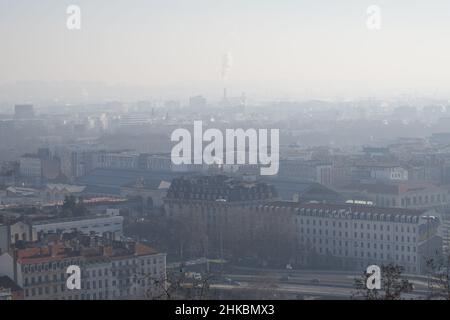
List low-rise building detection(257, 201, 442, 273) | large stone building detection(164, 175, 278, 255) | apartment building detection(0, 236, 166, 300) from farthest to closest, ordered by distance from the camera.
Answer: large stone building detection(164, 175, 278, 255) < low-rise building detection(257, 201, 442, 273) < apartment building detection(0, 236, 166, 300)

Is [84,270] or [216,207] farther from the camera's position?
[216,207]

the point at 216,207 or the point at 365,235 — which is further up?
the point at 216,207

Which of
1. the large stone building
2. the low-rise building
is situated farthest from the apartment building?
the low-rise building

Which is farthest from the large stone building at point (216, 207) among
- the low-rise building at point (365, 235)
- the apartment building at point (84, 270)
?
the apartment building at point (84, 270)

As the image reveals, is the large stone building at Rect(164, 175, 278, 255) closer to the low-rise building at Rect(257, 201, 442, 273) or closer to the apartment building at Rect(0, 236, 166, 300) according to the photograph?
the low-rise building at Rect(257, 201, 442, 273)

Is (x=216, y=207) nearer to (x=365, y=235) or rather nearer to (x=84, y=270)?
(x=365, y=235)

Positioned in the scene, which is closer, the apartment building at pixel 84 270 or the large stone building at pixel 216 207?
the apartment building at pixel 84 270

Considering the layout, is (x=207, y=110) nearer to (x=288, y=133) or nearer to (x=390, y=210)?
(x=288, y=133)

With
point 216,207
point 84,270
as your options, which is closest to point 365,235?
point 216,207

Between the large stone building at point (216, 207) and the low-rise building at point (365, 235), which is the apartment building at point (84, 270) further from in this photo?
the low-rise building at point (365, 235)
